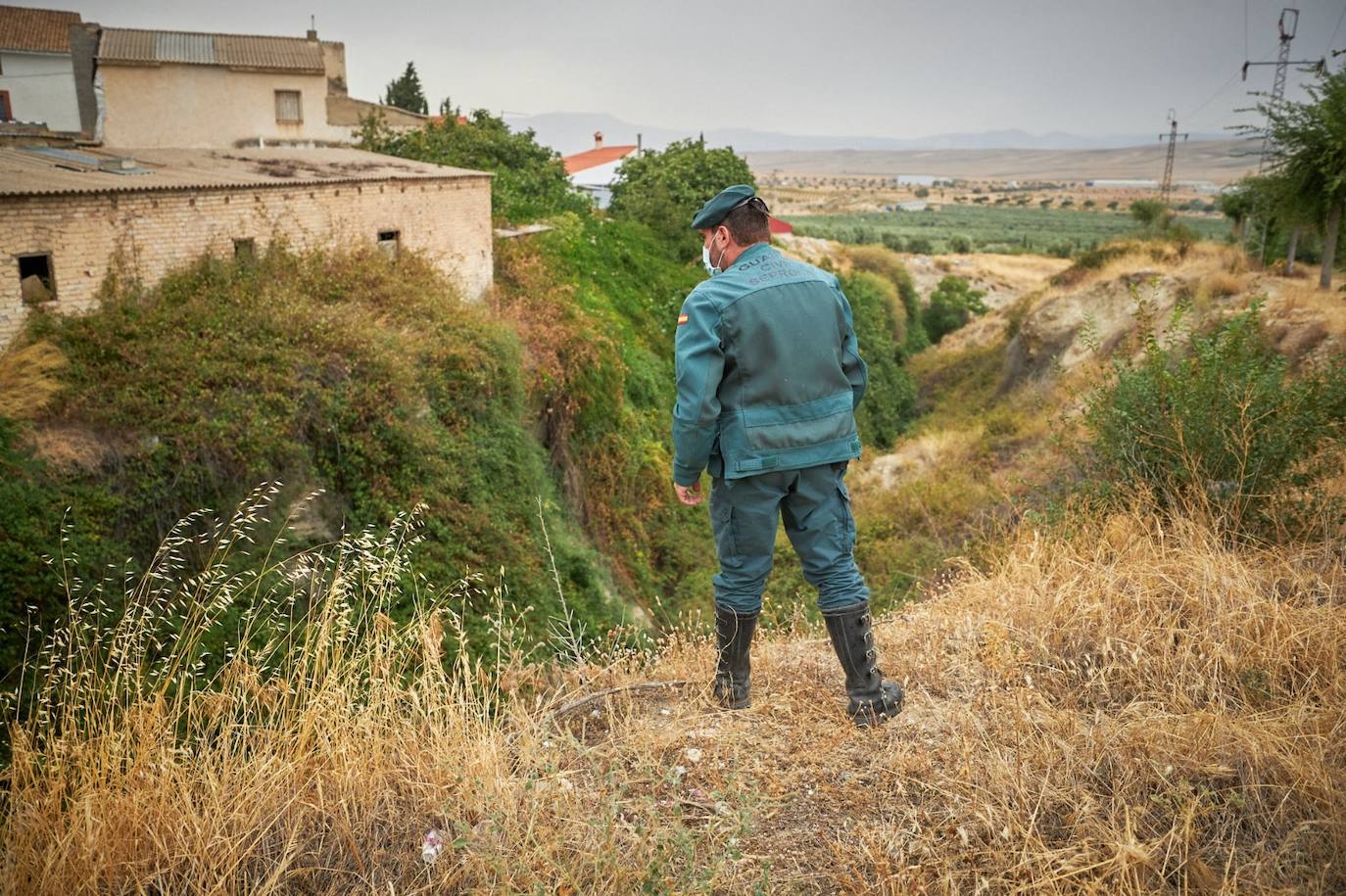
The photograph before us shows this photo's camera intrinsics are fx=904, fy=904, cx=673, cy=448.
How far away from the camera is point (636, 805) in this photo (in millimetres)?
3156

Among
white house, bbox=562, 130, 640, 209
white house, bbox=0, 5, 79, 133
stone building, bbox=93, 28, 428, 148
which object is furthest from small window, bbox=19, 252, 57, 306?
white house, bbox=562, 130, 640, 209

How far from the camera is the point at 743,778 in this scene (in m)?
3.44

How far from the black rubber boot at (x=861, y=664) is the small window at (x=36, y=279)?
9.91 meters

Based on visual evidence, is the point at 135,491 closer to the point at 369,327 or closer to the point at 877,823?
the point at 369,327

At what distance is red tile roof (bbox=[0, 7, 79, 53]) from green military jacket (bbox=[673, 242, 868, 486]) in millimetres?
37436

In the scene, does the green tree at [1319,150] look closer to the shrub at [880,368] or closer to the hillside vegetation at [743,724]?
the shrub at [880,368]

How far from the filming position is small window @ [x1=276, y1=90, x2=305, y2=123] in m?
18.7

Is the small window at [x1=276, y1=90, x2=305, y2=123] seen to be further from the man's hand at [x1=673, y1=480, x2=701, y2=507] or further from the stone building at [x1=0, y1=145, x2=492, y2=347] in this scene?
the man's hand at [x1=673, y1=480, x2=701, y2=507]

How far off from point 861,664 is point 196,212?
1106 cm

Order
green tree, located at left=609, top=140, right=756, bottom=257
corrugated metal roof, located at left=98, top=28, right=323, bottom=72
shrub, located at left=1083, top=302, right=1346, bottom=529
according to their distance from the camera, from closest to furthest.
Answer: shrub, located at left=1083, top=302, right=1346, bottom=529 → corrugated metal roof, located at left=98, top=28, right=323, bottom=72 → green tree, located at left=609, top=140, right=756, bottom=257

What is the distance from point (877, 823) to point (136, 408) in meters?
8.35

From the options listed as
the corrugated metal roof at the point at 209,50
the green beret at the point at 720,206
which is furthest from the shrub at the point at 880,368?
the green beret at the point at 720,206

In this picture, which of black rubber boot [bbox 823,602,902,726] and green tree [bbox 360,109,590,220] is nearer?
black rubber boot [bbox 823,602,902,726]

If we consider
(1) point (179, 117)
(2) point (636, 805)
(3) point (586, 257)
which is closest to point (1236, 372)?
(2) point (636, 805)
